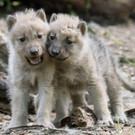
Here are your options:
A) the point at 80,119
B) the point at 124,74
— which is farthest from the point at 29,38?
the point at 124,74

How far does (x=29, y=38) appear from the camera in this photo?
5.14m

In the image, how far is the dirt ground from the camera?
4.80 m

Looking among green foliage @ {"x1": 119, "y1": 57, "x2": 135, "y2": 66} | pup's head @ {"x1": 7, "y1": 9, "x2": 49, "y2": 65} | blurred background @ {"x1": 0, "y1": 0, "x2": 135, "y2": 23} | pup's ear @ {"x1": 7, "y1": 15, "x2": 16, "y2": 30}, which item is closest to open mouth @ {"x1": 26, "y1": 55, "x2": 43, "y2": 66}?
pup's head @ {"x1": 7, "y1": 9, "x2": 49, "y2": 65}

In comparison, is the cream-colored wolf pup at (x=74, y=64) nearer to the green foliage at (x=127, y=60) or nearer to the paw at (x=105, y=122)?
the paw at (x=105, y=122)

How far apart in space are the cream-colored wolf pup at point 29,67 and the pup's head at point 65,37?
13 cm

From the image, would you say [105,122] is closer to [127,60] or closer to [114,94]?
[114,94]

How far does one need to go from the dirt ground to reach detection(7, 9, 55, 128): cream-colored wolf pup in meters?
0.42

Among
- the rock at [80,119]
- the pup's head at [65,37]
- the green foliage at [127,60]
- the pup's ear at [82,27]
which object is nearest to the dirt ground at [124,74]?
the green foliage at [127,60]

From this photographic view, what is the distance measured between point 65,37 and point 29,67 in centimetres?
74

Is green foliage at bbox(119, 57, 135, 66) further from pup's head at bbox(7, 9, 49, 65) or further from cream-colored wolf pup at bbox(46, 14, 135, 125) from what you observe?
pup's head at bbox(7, 9, 49, 65)

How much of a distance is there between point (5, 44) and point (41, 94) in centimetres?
254

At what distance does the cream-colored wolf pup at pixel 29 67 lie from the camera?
5.14 metres

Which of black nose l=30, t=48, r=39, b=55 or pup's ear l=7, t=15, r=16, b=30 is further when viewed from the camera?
pup's ear l=7, t=15, r=16, b=30

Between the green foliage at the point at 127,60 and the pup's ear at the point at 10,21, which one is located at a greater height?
the green foliage at the point at 127,60
